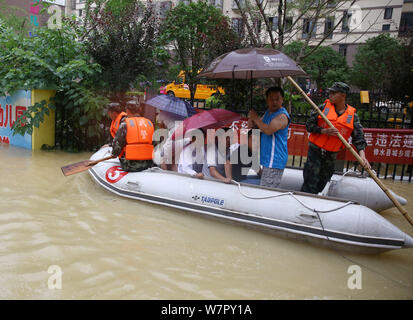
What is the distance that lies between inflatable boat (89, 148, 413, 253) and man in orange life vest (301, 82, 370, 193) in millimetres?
653

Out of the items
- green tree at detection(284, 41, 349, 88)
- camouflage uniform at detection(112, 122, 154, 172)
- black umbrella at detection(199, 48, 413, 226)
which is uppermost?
green tree at detection(284, 41, 349, 88)

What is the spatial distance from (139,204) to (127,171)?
67cm

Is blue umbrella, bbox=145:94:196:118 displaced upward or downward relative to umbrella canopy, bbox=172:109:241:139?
upward

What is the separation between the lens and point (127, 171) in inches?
225

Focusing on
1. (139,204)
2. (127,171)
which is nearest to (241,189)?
(139,204)

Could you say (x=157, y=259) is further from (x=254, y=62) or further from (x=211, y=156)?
(x=254, y=62)

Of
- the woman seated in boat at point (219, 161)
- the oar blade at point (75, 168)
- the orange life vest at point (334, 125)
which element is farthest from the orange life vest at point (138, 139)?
the orange life vest at point (334, 125)

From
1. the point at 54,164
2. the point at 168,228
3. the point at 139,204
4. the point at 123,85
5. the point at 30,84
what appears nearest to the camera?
the point at 168,228

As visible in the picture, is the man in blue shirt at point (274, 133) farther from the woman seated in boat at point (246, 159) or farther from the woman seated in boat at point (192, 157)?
the woman seated in boat at point (192, 157)

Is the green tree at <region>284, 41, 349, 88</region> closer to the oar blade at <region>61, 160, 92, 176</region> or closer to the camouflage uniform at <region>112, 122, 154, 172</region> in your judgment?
the camouflage uniform at <region>112, 122, 154, 172</region>

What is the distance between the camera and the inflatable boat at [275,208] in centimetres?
379

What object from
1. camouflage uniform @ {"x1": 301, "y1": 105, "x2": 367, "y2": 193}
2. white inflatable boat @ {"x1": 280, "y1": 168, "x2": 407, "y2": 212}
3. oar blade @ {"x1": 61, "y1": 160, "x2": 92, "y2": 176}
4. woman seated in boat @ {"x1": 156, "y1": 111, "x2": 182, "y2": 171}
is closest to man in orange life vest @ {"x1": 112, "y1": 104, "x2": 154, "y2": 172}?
A: woman seated in boat @ {"x1": 156, "y1": 111, "x2": 182, "y2": 171}

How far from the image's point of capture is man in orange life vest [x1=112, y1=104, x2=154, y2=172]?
5.43 meters
